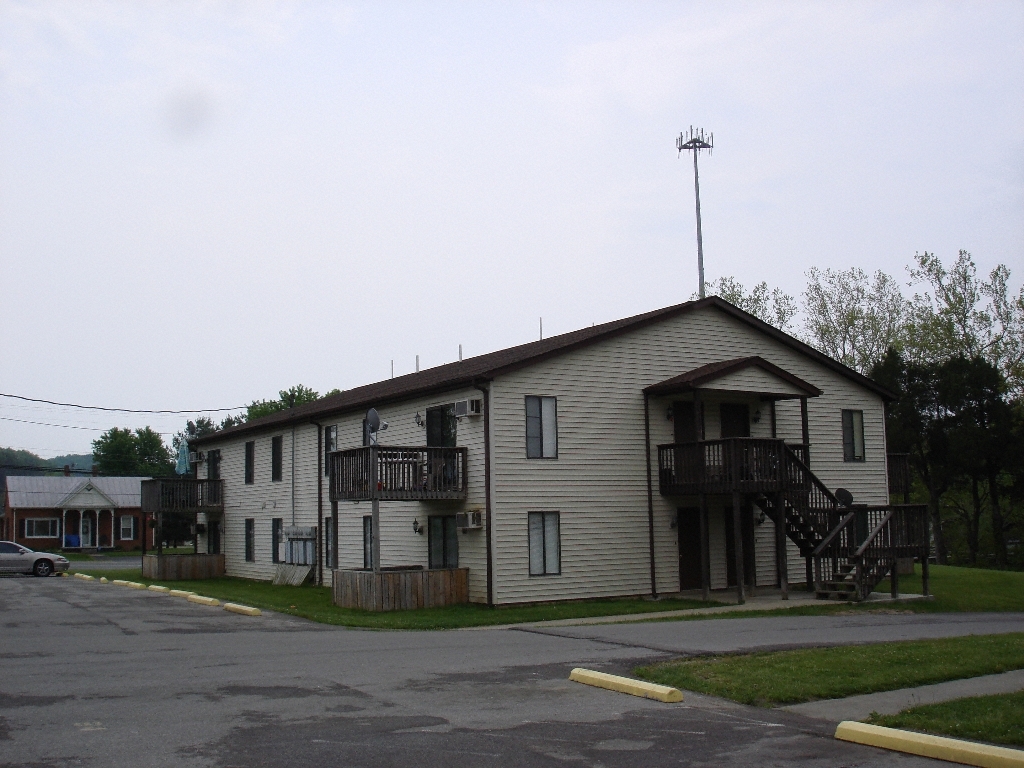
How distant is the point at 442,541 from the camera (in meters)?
26.4

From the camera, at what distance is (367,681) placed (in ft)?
41.1

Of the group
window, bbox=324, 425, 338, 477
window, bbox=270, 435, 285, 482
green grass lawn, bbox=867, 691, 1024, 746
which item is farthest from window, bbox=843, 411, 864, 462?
green grass lawn, bbox=867, 691, 1024, 746

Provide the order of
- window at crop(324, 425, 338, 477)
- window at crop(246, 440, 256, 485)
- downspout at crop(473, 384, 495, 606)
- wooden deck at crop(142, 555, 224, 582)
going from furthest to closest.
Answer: window at crop(246, 440, 256, 485), wooden deck at crop(142, 555, 224, 582), window at crop(324, 425, 338, 477), downspout at crop(473, 384, 495, 606)

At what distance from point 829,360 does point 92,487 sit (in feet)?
176

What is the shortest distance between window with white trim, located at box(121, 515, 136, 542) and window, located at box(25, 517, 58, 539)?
190 inches

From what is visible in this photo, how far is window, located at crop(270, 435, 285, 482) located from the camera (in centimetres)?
3562

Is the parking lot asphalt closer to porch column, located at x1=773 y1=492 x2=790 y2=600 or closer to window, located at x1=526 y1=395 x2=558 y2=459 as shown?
porch column, located at x1=773 y1=492 x2=790 y2=600

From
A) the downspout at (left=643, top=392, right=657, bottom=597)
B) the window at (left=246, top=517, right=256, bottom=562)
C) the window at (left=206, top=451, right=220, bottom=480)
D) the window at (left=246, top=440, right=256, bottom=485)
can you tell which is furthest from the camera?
the window at (left=206, top=451, right=220, bottom=480)

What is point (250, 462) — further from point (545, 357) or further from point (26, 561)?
point (545, 357)

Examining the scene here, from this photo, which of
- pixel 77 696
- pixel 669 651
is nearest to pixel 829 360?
pixel 669 651

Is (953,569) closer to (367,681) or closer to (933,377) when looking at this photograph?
(933,377)

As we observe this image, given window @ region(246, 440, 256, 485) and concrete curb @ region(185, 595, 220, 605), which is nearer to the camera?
concrete curb @ region(185, 595, 220, 605)

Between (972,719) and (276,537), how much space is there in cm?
2904

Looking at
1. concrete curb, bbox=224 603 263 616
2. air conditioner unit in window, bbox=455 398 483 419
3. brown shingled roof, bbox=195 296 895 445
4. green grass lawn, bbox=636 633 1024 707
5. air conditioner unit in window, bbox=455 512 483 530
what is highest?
brown shingled roof, bbox=195 296 895 445
